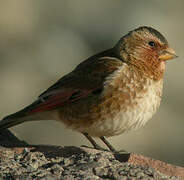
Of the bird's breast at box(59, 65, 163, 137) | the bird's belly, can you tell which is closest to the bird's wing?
the bird's breast at box(59, 65, 163, 137)

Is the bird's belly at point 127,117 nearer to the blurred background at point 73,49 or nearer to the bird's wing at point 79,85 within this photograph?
the bird's wing at point 79,85

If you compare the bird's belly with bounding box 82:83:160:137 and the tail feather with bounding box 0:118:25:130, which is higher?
the bird's belly with bounding box 82:83:160:137

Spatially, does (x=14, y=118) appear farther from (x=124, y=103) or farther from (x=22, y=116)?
(x=124, y=103)

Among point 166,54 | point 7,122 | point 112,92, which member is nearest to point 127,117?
point 112,92

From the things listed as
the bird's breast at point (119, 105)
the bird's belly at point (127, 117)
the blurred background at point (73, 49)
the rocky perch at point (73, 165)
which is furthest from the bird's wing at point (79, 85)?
the blurred background at point (73, 49)

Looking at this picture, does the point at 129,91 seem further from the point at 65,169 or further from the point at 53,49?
the point at 53,49

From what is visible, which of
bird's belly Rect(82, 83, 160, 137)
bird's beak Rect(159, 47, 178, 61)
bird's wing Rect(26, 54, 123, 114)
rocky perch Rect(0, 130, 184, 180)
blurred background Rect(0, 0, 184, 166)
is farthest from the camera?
blurred background Rect(0, 0, 184, 166)

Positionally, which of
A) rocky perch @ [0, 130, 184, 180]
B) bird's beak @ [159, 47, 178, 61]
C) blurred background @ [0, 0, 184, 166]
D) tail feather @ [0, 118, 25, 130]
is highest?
bird's beak @ [159, 47, 178, 61]

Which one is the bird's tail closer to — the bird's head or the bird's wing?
the bird's wing
